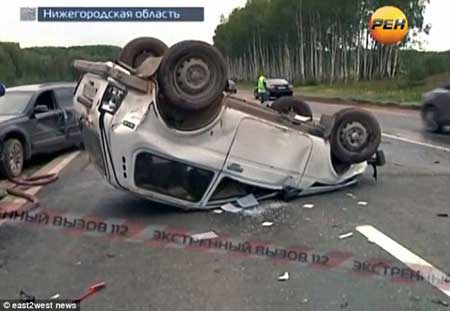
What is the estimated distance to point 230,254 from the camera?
618 cm

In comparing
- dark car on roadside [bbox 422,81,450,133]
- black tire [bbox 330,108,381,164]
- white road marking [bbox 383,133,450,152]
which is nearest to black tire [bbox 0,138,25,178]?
black tire [bbox 330,108,381,164]

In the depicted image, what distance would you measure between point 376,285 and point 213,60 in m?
3.43

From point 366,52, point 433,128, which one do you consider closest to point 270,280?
point 433,128

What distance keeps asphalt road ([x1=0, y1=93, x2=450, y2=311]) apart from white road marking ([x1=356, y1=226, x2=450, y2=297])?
9cm

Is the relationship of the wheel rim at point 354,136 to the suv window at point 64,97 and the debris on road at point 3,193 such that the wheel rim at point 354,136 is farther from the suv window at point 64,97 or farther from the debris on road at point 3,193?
the suv window at point 64,97

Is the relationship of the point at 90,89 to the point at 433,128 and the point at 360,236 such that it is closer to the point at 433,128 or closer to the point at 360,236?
the point at 360,236

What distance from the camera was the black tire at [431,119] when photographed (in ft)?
60.4

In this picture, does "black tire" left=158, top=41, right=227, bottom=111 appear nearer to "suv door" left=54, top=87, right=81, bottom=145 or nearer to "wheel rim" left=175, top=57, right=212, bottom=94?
"wheel rim" left=175, top=57, right=212, bottom=94

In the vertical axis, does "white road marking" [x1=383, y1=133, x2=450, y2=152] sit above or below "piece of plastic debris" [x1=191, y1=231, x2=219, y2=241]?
below

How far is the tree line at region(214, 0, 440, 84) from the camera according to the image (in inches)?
2518

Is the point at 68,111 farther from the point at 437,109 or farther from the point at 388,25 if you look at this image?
the point at 388,25

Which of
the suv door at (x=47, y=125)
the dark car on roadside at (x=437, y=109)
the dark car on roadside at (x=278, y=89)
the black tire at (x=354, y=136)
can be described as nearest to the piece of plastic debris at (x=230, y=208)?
the black tire at (x=354, y=136)

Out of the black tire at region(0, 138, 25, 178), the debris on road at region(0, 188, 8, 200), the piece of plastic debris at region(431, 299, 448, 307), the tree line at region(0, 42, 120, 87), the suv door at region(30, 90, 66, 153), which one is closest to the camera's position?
the piece of plastic debris at region(431, 299, 448, 307)

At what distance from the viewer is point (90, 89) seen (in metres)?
8.10
